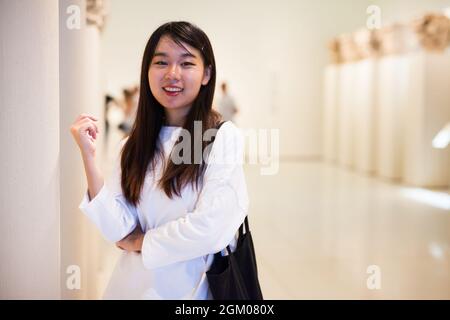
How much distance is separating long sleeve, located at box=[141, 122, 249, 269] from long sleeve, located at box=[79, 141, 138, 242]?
0.40 feet

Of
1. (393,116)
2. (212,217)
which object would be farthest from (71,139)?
(393,116)

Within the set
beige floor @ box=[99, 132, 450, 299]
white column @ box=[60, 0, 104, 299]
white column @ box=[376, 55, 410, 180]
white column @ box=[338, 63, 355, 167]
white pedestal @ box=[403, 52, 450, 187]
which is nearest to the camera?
white column @ box=[60, 0, 104, 299]

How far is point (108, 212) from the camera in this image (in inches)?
83.7

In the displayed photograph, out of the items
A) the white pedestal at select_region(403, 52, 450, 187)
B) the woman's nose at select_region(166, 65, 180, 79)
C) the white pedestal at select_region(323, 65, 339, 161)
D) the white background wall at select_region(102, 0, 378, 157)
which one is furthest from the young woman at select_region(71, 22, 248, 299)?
the white pedestal at select_region(323, 65, 339, 161)

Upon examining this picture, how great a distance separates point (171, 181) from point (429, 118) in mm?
11995

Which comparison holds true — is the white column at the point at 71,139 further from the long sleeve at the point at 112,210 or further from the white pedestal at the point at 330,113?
the white pedestal at the point at 330,113

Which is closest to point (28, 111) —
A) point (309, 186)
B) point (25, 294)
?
point (25, 294)

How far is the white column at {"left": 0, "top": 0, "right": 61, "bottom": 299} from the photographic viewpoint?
2.35m

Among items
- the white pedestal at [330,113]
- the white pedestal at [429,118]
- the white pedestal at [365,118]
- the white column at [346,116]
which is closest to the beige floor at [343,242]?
the white pedestal at [429,118]

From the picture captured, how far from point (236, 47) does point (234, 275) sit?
114 centimetres

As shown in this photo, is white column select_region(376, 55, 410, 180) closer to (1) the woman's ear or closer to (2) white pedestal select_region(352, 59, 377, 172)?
(2) white pedestal select_region(352, 59, 377, 172)
